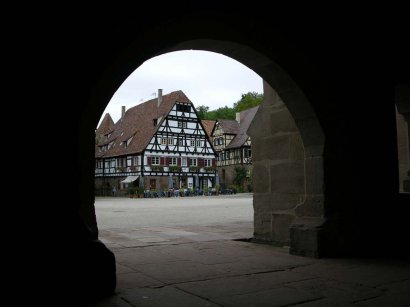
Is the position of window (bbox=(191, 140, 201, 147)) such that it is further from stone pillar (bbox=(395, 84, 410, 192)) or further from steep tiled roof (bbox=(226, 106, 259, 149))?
stone pillar (bbox=(395, 84, 410, 192))

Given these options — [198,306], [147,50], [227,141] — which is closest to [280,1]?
[147,50]

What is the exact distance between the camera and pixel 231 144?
44.8 meters

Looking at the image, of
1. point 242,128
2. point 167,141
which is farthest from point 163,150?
point 242,128

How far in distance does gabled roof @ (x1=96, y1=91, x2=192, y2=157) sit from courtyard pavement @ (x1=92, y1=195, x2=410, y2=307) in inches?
1306

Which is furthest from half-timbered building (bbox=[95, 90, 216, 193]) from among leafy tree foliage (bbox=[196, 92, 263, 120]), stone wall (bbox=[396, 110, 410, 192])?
stone wall (bbox=[396, 110, 410, 192])

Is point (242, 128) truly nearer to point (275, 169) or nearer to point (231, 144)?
point (231, 144)

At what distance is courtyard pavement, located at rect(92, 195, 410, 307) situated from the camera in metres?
2.36

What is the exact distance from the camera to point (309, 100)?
3846 millimetres

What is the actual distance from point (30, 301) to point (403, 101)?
447 centimetres

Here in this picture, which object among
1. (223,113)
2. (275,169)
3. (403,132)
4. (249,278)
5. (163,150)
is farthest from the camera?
(223,113)

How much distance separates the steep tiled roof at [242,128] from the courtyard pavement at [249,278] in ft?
128

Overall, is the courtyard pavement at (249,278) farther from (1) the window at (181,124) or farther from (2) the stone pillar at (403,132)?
(1) the window at (181,124)

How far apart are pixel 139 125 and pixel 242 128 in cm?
1096

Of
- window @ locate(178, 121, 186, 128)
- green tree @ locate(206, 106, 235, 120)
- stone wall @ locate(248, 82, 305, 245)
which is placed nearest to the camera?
stone wall @ locate(248, 82, 305, 245)
